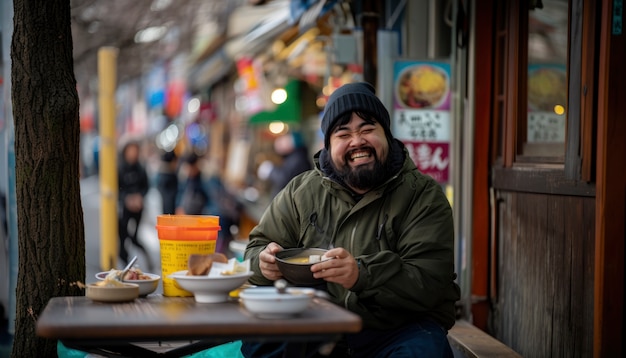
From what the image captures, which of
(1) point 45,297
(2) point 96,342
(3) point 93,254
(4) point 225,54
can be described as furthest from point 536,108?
(4) point 225,54

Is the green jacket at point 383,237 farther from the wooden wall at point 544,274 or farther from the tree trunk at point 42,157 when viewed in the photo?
the wooden wall at point 544,274

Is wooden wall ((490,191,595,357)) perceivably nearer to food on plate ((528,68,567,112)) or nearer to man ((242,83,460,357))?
food on plate ((528,68,567,112))

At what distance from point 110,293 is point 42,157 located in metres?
1.14

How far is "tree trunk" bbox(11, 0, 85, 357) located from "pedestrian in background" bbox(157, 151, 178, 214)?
420 inches

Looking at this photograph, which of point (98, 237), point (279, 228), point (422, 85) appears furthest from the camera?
point (98, 237)

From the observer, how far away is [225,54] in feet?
64.2

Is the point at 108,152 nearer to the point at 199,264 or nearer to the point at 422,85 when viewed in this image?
the point at 422,85

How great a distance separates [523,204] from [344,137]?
217 cm

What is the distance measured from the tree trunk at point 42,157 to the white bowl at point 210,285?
1.14 meters

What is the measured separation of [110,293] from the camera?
3.38m

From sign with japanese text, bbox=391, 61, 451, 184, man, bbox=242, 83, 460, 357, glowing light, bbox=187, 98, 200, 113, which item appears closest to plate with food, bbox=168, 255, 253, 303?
man, bbox=242, 83, 460, 357

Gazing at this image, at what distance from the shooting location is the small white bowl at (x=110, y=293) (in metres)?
3.38

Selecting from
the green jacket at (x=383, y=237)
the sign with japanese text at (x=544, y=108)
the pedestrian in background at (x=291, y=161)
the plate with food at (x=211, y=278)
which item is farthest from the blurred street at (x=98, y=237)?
the sign with japanese text at (x=544, y=108)

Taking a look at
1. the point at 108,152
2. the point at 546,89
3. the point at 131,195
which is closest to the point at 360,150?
the point at 546,89
